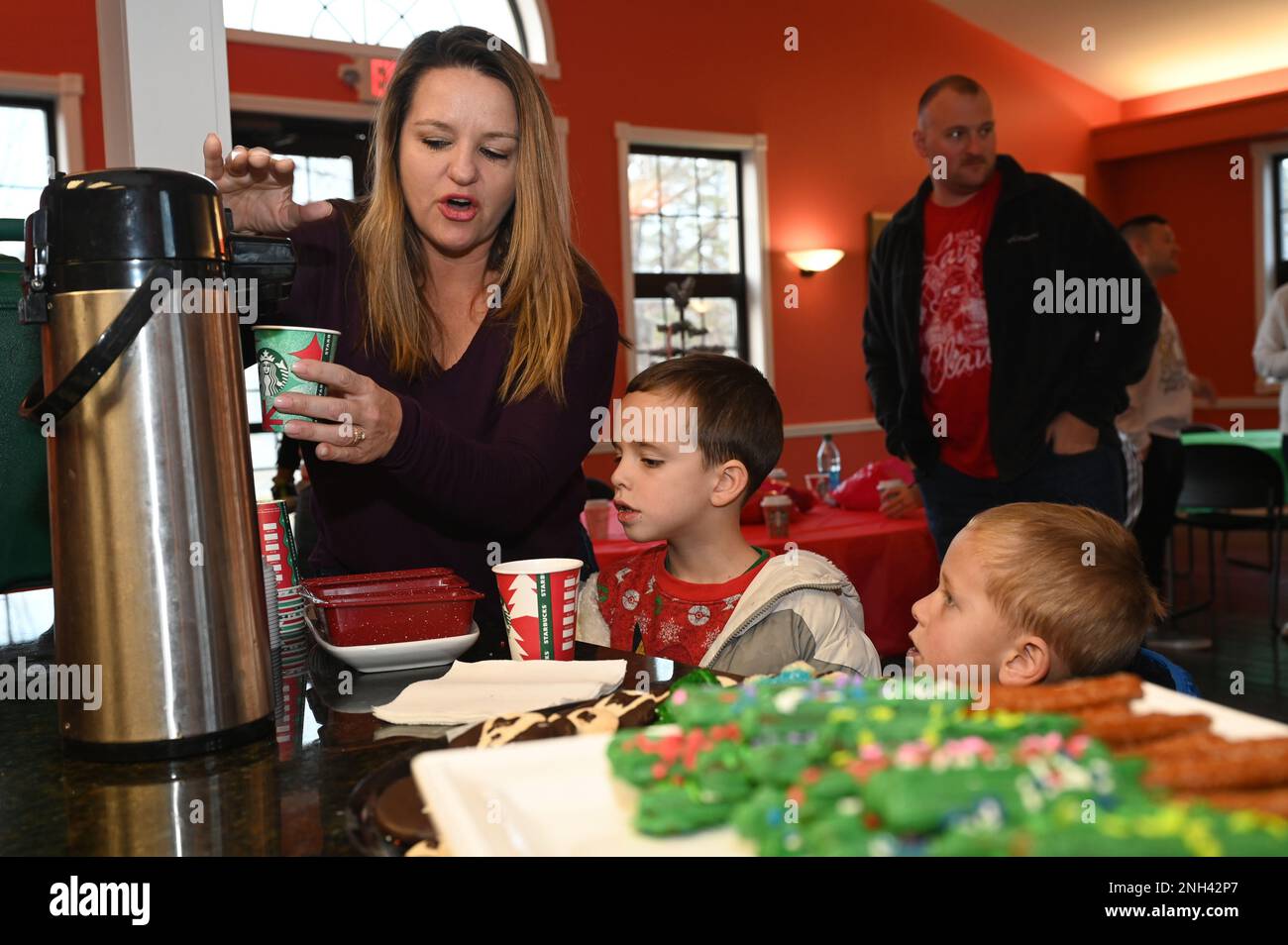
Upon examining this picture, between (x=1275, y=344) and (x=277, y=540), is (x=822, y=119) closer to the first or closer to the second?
(x=1275, y=344)

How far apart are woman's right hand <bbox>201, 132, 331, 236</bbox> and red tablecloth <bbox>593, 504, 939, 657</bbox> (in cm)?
198

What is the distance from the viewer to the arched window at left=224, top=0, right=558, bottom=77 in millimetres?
6340

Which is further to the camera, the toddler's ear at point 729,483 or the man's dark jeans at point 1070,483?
the man's dark jeans at point 1070,483

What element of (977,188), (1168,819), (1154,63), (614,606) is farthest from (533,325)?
(1154,63)

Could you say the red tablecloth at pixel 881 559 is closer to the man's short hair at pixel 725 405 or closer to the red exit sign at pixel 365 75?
the man's short hair at pixel 725 405

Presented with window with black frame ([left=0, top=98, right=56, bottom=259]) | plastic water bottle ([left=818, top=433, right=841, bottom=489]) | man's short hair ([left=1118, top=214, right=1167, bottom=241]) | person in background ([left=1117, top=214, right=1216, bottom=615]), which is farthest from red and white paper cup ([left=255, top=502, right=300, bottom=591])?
window with black frame ([left=0, top=98, right=56, bottom=259])

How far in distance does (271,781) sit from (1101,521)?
110cm

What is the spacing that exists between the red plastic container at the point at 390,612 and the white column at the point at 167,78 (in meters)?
1.05

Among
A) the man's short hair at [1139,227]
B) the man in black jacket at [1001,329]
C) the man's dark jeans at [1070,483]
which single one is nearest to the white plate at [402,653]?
the man's dark jeans at [1070,483]

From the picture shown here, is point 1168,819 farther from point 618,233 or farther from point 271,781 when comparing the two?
point 618,233

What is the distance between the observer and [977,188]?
10.9 feet

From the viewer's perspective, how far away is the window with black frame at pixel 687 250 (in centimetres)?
798

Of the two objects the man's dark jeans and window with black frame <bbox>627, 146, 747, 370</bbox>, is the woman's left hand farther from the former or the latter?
window with black frame <bbox>627, 146, 747, 370</bbox>
